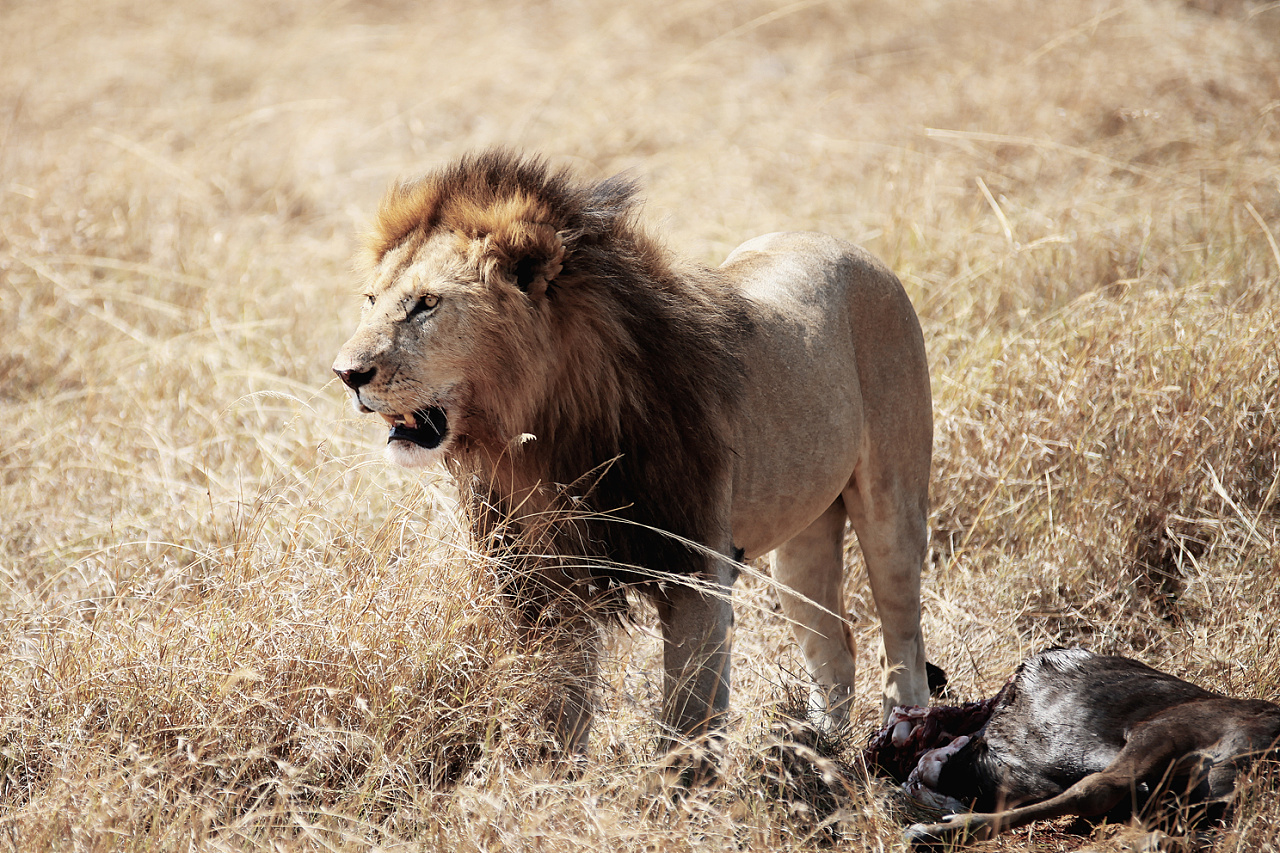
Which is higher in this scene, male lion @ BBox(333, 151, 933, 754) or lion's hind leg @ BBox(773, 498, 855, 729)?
male lion @ BBox(333, 151, 933, 754)

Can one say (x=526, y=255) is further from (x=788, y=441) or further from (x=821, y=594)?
(x=821, y=594)

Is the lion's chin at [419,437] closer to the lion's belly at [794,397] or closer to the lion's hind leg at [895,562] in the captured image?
the lion's belly at [794,397]

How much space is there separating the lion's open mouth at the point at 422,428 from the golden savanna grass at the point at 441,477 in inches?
17.1

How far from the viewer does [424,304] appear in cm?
244

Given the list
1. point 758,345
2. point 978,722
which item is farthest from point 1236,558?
point 758,345

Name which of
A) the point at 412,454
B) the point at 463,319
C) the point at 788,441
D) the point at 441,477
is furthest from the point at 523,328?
the point at 788,441

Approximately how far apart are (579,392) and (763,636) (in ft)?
5.39

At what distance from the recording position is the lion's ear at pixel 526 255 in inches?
97.2

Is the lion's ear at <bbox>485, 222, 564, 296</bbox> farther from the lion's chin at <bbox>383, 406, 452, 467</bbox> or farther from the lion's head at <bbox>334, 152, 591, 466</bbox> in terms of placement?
the lion's chin at <bbox>383, 406, 452, 467</bbox>

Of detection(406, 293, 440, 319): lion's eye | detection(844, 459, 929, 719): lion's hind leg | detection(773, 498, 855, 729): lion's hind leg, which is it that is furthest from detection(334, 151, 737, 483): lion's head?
detection(773, 498, 855, 729): lion's hind leg

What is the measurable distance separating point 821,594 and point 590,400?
1.47 meters

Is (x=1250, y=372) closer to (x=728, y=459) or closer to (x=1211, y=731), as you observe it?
(x=1211, y=731)

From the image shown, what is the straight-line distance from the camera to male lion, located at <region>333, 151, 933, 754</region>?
2443 mm

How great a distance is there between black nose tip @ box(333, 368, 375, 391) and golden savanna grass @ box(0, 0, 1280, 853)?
602mm
